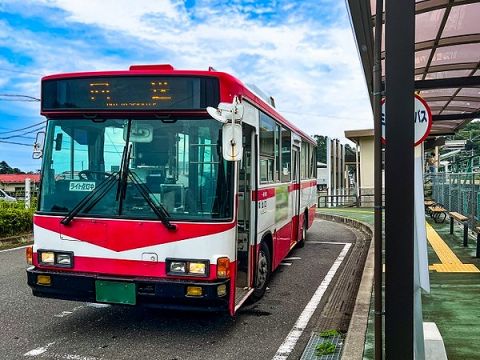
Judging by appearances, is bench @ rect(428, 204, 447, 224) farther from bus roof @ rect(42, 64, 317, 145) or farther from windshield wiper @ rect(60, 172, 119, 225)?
windshield wiper @ rect(60, 172, 119, 225)

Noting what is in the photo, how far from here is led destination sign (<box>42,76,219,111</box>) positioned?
470 centimetres

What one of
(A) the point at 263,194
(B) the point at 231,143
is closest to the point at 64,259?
(B) the point at 231,143

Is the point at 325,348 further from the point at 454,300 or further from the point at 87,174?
the point at 87,174

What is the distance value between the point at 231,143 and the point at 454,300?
12.3ft

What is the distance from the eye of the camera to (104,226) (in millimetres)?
4770

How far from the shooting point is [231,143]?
4453 millimetres

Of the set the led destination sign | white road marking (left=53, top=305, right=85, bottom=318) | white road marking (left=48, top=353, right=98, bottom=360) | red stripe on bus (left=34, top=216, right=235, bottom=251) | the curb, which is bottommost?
white road marking (left=48, top=353, right=98, bottom=360)

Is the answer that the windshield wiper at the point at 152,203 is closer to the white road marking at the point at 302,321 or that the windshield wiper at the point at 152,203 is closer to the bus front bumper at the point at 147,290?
the bus front bumper at the point at 147,290

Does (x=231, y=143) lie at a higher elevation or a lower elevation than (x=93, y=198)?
higher

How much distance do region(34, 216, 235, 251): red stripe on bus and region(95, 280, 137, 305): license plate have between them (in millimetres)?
361

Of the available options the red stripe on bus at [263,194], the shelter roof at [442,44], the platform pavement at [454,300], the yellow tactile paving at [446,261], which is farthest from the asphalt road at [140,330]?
the shelter roof at [442,44]

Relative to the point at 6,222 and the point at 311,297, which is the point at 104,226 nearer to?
the point at 311,297

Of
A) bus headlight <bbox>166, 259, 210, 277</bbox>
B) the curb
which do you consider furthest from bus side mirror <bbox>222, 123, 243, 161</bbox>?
the curb

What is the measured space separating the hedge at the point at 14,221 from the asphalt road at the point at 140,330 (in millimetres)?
5130
